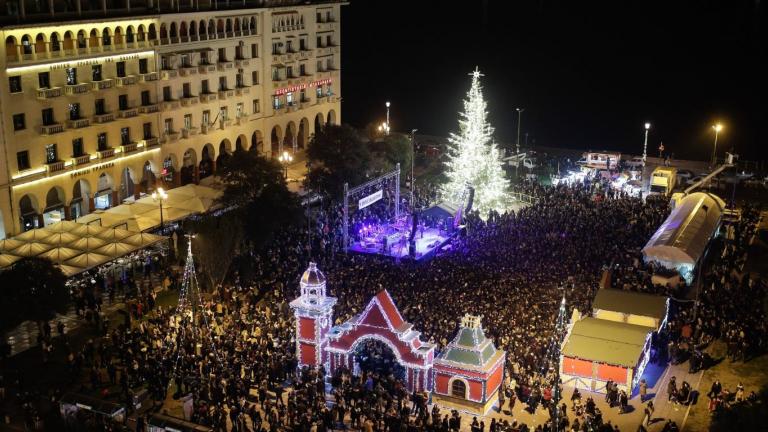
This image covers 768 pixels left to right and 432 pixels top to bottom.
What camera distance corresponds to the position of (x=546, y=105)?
110m

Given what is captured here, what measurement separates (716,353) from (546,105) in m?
78.0

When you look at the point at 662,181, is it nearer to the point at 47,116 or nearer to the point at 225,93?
the point at 225,93

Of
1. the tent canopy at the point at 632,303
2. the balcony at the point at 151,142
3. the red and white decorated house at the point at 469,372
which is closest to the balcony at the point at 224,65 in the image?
the balcony at the point at 151,142

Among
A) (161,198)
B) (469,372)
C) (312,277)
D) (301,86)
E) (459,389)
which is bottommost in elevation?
(459,389)

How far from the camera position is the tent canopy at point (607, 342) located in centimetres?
3162

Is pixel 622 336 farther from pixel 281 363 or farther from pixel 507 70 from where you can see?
pixel 507 70

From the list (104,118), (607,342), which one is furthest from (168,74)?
(607,342)

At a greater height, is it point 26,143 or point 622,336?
point 26,143

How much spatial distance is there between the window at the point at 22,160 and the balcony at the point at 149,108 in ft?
28.3

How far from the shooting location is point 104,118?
50.0m

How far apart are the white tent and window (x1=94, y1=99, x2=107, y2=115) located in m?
30.4

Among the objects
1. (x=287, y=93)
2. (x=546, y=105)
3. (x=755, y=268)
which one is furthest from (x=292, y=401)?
(x=546, y=105)

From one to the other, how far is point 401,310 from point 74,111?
77.9 feet

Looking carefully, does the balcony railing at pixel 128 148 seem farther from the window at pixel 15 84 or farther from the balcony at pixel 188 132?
the window at pixel 15 84
